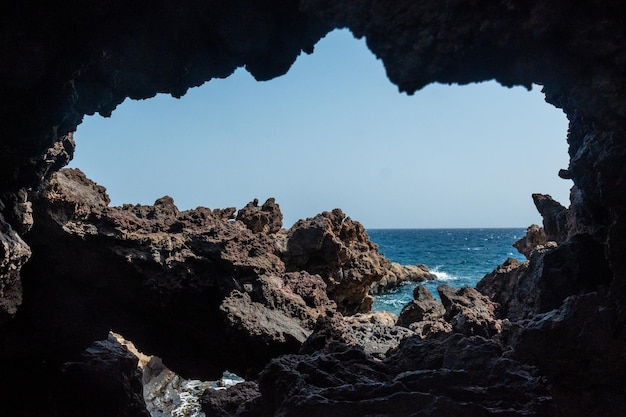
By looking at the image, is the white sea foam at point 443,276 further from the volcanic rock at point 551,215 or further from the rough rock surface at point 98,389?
the rough rock surface at point 98,389

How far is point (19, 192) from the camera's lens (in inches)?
281

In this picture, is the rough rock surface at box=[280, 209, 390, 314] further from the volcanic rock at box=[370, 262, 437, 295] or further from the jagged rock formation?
the volcanic rock at box=[370, 262, 437, 295]

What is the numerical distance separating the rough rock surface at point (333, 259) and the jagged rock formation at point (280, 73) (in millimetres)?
15096

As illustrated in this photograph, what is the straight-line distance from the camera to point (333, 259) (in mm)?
24406

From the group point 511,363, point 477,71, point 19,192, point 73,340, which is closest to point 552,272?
point 511,363

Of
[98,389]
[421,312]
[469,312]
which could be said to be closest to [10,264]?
[98,389]

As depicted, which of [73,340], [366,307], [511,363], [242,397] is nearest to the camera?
[511,363]

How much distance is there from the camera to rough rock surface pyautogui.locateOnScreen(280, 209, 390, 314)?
79.6 ft

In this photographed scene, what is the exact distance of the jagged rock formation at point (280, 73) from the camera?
442cm

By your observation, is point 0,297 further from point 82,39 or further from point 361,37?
point 361,37

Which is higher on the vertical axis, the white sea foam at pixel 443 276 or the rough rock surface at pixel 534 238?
the rough rock surface at pixel 534 238

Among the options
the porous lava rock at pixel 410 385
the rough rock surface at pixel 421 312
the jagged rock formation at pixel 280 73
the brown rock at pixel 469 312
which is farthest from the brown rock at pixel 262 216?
the porous lava rock at pixel 410 385

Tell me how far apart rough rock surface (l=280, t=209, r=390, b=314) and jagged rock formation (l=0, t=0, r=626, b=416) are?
15.1 m

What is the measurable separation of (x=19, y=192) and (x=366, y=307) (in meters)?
22.3
